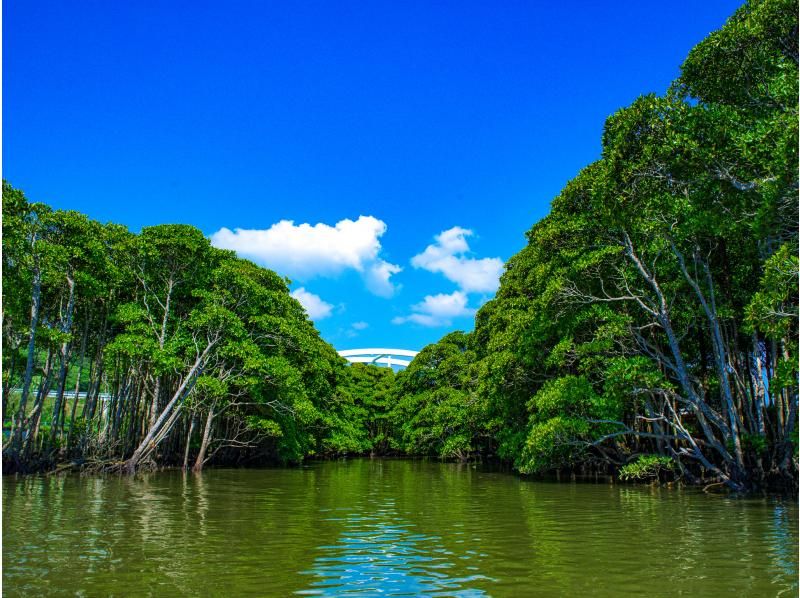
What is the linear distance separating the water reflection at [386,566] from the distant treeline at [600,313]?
7.80 metres

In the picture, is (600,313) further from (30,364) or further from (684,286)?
(30,364)

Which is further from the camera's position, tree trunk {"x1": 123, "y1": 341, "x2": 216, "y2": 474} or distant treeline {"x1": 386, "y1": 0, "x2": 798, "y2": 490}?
tree trunk {"x1": 123, "y1": 341, "x2": 216, "y2": 474}

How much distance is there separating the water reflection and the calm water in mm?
28

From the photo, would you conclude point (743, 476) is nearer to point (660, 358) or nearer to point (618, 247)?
point (660, 358)

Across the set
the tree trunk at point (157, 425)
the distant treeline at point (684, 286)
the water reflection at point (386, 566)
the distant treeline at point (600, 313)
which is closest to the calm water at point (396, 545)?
the water reflection at point (386, 566)

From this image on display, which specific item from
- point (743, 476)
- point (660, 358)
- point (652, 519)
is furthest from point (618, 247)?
point (652, 519)

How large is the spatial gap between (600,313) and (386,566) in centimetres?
1373

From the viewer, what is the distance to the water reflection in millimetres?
7160

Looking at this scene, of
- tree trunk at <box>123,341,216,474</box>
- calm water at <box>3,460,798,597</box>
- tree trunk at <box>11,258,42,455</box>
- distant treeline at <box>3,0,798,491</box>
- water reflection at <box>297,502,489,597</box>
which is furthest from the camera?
tree trunk at <box>123,341,216,474</box>

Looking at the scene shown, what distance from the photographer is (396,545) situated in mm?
10148

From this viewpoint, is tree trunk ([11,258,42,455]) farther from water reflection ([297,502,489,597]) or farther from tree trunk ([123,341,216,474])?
water reflection ([297,502,489,597])

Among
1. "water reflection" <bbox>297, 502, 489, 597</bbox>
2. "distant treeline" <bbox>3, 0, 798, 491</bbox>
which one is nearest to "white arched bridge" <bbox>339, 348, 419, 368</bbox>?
"distant treeline" <bbox>3, 0, 798, 491</bbox>

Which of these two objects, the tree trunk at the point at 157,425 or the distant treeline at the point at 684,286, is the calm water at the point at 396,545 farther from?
the tree trunk at the point at 157,425

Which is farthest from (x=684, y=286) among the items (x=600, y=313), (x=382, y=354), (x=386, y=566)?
(x=382, y=354)
